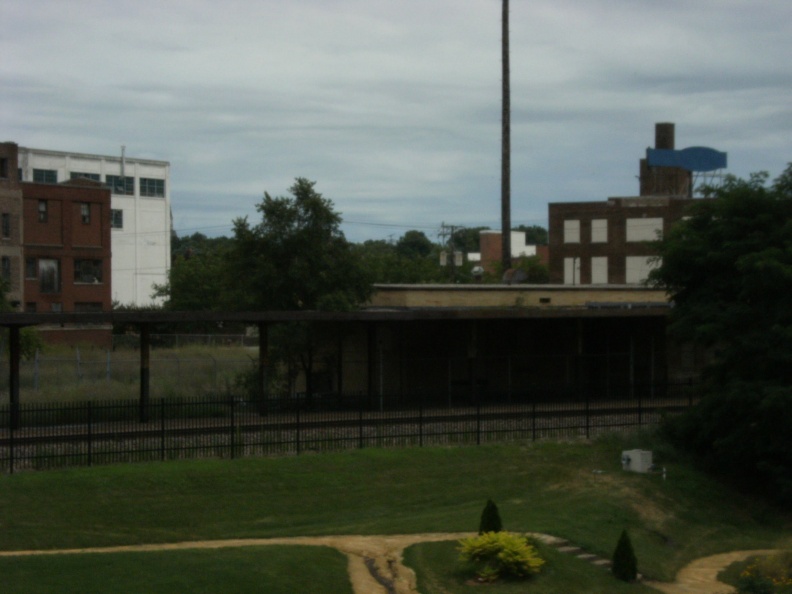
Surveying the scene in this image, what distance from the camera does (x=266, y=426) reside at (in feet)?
98.8

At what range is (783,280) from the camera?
28609mm

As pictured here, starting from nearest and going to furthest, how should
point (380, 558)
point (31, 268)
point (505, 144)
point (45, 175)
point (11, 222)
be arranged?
point (380, 558)
point (505, 144)
point (11, 222)
point (31, 268)
point (45, 175)

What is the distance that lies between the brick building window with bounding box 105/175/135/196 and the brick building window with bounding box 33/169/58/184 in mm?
4818

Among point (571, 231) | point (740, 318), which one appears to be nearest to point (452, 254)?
point (571, 231)

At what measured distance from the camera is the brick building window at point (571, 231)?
8262cm

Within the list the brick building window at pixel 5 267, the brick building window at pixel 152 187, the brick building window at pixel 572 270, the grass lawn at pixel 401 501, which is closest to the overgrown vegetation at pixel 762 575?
the grass lawn at pixel 401 501

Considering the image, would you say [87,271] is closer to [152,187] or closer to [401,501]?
[152,187]

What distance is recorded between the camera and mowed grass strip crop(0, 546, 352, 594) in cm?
1588

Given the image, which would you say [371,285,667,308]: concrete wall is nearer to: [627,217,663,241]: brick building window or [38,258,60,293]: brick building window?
[627,217,663,241]: brick building window

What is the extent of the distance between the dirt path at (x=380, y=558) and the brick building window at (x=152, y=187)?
A: 86.5 meters

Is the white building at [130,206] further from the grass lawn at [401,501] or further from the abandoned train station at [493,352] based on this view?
the grass lawn at [401,501]

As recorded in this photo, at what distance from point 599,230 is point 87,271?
37.9 metres

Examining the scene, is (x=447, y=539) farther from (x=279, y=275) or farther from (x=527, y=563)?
(x=279, y=275)

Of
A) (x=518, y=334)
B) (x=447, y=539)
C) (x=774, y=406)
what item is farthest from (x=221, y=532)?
(x=518, y=334)
